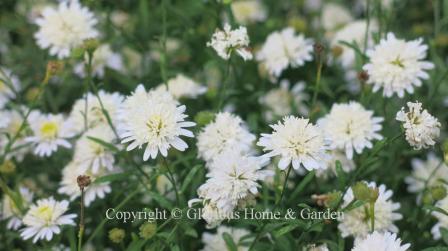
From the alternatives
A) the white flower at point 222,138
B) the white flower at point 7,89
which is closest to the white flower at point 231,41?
the white flower at point 222,138

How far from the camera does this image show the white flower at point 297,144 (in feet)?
4.46

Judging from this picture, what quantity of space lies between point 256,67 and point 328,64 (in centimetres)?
28

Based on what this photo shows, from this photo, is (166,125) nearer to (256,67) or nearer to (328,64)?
(256,67)

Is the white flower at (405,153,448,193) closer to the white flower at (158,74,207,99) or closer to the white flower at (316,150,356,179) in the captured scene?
the white flower at (316,150,356,179)

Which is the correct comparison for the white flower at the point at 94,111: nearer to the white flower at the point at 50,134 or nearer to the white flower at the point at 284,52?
the white flower at the point at 50,134

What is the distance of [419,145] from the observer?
141cm

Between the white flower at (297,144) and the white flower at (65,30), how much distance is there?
0.89 metres

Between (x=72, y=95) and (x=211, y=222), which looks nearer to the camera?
(x=211, y=222)

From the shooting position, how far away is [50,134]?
1.85m

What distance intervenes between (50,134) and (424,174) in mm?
1140

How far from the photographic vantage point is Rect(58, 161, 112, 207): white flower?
1733 mm

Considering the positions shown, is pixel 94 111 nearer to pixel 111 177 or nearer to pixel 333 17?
pixel 111 177

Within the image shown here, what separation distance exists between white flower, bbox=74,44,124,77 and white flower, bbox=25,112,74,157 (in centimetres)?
34

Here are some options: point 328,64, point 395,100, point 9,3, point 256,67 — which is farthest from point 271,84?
point 9,3
